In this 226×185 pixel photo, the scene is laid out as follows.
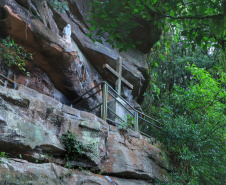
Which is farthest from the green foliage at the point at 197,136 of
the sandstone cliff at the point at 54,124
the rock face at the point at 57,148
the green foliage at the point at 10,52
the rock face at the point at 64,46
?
the green foliage at the point at 10,52

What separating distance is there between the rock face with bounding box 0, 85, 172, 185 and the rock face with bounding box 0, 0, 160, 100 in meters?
1.85

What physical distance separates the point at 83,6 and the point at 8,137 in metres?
7.73

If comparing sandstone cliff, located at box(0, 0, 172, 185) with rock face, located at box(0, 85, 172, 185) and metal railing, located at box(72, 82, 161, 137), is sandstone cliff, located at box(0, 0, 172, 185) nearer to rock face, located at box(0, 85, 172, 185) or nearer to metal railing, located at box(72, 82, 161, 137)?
rock face, located at box(0, 85, 172, 185)

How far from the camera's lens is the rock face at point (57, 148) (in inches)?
189

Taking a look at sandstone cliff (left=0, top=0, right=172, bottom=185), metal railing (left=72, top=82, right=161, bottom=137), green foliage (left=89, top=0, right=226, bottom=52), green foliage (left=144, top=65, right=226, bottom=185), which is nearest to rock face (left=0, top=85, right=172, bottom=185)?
sandstone cliff (left=0, top=0, right=172, bottom=185)

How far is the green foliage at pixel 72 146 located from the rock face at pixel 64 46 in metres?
2.70

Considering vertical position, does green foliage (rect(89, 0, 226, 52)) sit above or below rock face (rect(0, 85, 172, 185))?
above

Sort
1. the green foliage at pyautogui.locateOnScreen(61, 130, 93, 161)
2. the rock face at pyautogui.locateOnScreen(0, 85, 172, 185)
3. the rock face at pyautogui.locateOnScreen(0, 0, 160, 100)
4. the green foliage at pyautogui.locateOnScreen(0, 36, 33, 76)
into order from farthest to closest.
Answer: the rock face at pyautogui.locateOnScreen(0, 0, 160, 100)
the green foliage at pyautogui.locateOnScreen(0, 36, 33, 76)
the green foliage at pyautogui.locateOnScreen(61, 130, 93, 161)
the rock face at pyautogui.locateOnScreen(0, 85, 172, 185)

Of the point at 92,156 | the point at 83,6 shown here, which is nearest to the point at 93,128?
the point at 92,156

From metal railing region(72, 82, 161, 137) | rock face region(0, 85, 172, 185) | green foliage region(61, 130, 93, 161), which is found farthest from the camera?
metal railing region(72, 82, 161, 137)

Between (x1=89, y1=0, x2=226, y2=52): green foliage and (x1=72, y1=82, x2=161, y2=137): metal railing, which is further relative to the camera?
(x1=72, y1=82, x2=161, y2=137): metal railing

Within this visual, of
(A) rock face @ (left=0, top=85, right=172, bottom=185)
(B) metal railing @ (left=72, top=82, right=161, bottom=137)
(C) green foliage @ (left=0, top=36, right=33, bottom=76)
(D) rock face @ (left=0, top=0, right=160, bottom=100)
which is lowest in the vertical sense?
(A) rock face @ (left=0, top=85, right=172, bottom=185)

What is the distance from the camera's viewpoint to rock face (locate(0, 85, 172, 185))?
4.79m

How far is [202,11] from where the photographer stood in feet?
14.5
